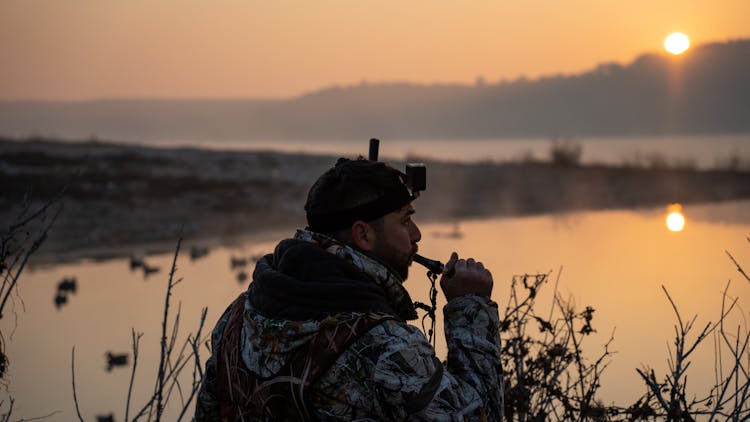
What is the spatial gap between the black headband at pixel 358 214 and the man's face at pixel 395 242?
3 cm

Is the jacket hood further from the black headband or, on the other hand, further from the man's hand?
the man's hand

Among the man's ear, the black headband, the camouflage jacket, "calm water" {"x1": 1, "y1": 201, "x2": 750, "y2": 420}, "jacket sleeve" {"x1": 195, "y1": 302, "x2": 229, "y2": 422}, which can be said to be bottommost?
"calm water" {"x1": 1, "y1": 201, "x2": 750, "y2": 420}

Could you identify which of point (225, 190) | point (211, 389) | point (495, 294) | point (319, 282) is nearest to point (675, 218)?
point (225, 190)

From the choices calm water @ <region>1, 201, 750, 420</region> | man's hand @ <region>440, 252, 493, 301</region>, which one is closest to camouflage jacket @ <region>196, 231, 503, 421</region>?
man's hand @ <region>440, 252, 493, 301</region>

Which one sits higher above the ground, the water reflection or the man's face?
the man's face

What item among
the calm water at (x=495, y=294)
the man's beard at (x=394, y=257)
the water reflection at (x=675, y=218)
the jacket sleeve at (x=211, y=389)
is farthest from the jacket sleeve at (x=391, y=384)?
the water reflection at (x=675, y=218)

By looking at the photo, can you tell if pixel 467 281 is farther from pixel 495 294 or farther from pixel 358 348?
pixel 495 294

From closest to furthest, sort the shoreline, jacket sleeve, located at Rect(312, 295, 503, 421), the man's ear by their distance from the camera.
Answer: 1. jacket sleeve, located at Rect(312, 295, 503, 421)
2. the man's ear
3. the shoreline

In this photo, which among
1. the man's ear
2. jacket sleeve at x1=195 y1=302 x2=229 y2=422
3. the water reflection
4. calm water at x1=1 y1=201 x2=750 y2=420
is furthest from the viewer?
the water reflection

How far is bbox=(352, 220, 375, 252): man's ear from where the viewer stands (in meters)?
2.76

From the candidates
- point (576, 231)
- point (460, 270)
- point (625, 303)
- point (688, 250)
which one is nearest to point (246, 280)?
point (625, 303)

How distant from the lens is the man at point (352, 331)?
2.45 metres

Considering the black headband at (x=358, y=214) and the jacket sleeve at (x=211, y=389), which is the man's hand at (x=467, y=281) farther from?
the jacket sleeve at (x=211, y=389)

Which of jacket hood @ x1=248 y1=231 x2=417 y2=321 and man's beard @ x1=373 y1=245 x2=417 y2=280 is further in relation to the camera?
man's beard @ x1=373 y1=245 x2=417 y2=280
